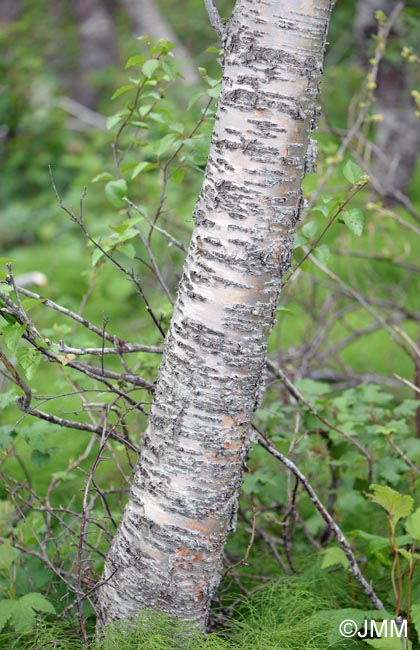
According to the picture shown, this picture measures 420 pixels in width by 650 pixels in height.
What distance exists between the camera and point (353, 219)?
2.08 metres

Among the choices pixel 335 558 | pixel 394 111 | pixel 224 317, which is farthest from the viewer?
pixel 394 111

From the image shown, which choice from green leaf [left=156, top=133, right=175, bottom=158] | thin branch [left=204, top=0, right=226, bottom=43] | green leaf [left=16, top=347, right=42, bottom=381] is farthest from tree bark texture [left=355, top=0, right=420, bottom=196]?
green leaf [left=16, top=347, right=42, bottom=381]

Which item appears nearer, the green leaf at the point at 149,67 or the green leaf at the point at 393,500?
the green leaf at the point at 393,500

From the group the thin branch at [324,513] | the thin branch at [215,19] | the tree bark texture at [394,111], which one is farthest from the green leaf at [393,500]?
the tree bark texture at [394,111]

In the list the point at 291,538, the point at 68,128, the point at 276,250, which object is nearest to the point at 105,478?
the point at 291,538

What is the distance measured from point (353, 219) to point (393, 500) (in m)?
0.81

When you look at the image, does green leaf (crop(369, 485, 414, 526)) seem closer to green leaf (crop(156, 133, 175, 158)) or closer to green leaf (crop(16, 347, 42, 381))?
green leaf (crop(16, 347, 42, 381))

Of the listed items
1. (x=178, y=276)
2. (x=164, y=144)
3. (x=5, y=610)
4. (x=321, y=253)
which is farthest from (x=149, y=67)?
(x=5, y=610)

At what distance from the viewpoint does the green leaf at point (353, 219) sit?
2.05 m

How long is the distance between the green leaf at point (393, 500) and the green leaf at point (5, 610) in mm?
1110

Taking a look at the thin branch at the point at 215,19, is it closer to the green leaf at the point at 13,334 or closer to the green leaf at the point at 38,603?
the green leaf at the point at 13,334

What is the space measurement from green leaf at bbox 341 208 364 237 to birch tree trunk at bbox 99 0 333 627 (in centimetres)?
29

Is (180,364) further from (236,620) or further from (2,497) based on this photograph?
(2,497)

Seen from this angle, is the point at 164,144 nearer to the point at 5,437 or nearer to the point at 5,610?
the point at 5,437
